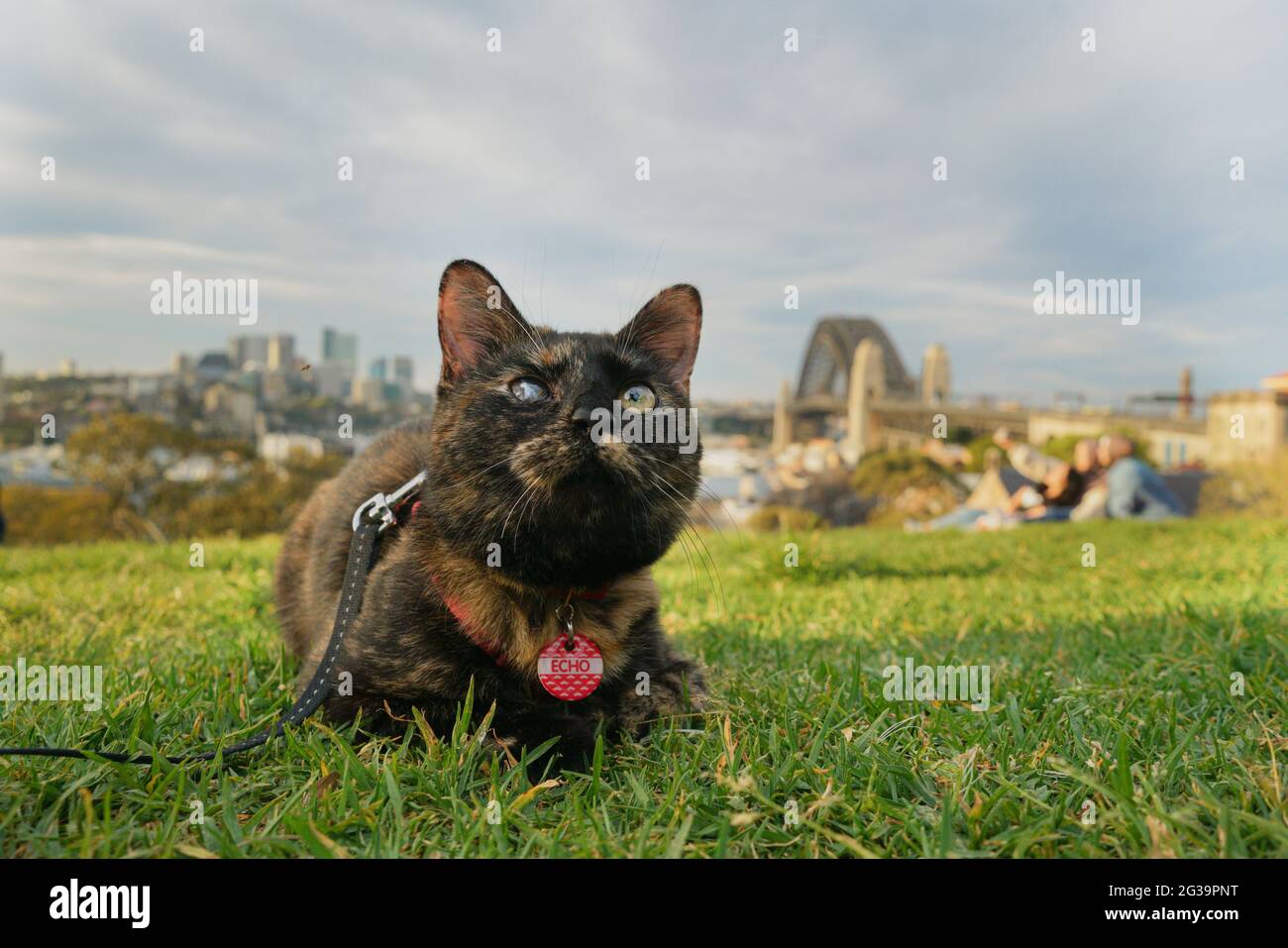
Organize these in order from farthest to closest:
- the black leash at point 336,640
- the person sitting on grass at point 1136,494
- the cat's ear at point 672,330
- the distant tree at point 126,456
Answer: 1. the distant tree at point 126,456
2. the person sitting on grass at point 1136,494
3. the cat's ear at point 672,330
4. the black leash at point 336,640

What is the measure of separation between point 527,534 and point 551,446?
0.29m

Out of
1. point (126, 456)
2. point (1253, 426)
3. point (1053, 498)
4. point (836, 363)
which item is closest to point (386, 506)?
point (1053, 498)

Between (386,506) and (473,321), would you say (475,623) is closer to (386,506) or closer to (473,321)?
(386,506)

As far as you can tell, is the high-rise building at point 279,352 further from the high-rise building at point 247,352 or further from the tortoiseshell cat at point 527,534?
the tortoiseshell cat at point 527,534

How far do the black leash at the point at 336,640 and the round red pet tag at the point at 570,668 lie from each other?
2.26 ft

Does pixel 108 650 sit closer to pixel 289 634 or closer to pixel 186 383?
pixel 289 634

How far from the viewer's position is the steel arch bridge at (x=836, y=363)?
152 feet

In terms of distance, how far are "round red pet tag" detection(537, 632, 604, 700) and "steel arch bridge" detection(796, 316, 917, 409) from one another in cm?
4417

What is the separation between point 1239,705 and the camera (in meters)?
2.92

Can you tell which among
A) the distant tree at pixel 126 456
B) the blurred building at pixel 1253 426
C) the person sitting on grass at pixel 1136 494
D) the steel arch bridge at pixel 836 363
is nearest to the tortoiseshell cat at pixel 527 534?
the person sitting on grass at pixel 1136 494

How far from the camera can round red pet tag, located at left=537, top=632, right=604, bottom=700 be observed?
2537 mm

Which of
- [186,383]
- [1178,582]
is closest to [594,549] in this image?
[1178,582]
